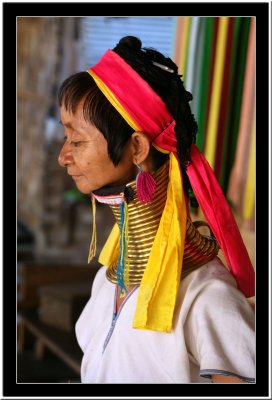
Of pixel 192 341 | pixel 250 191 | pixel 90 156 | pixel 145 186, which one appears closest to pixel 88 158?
pixel 90 156

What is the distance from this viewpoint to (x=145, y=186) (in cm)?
114

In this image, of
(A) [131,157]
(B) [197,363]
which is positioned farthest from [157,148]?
(B) [197,363]

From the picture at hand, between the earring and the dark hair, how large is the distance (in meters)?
0.05

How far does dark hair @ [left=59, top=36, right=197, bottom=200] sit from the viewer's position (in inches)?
44.1

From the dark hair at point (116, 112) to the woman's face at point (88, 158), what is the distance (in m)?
0.01

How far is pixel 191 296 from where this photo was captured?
44.1 inches

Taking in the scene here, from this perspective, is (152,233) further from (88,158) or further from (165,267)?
(88,158)

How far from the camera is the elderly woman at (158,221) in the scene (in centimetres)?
110

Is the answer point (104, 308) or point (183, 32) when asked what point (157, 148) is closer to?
point (104, 308)

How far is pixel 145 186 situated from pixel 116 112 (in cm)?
15

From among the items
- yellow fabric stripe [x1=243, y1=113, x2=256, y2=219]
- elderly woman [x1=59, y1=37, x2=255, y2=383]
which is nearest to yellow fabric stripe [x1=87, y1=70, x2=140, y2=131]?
elderly woman [x1=59, y1=37, x2=255, y2=383]

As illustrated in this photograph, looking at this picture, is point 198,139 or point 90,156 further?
point 198,139

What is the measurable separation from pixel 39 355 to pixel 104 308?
1.60 m

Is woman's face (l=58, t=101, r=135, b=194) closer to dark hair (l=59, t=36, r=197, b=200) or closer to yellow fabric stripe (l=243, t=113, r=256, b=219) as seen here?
dark hair (l=59, t=36, r=197, b=200)
